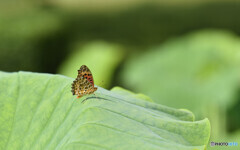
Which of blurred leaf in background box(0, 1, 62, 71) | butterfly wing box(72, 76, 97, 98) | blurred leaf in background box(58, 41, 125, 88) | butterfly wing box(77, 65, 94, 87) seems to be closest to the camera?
butterfly wing box(72, 76, 97, 98)

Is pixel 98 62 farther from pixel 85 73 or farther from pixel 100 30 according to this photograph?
pixel 85 73

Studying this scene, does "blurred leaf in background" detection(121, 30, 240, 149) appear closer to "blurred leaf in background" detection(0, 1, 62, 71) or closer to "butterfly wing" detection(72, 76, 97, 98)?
"blurred leaf in background" detection(0, 1, 62, 71)

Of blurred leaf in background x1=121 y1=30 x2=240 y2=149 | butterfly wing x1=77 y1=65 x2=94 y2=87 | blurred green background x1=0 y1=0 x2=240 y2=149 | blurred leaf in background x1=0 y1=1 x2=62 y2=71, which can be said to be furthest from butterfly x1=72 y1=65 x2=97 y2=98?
blurred leaf in background x1=0 y1=1 x2=62 y2=71

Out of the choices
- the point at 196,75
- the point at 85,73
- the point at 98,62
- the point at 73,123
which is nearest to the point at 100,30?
the point at 98,62

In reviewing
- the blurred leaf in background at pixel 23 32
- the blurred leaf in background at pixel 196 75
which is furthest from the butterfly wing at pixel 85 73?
the blurred leaf in background at pixel 23 32

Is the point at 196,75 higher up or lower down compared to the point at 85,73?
lower down

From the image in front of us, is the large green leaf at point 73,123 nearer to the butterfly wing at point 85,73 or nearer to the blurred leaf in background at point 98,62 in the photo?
the butterfly wing at point 85,73

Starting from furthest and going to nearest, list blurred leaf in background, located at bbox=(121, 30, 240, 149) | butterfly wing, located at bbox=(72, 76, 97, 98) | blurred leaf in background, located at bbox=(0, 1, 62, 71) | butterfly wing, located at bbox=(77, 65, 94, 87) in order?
blurred leaf in background, located at bbox=(0, 1, 62, 71) → blurred leaf in background, located at bbox=(121, 30, 240, 149) → butterfly wing, located at bbox=(77, 65, 94, 87) → butterfly wing, located at bbox=(72, 76, 97, 98)
